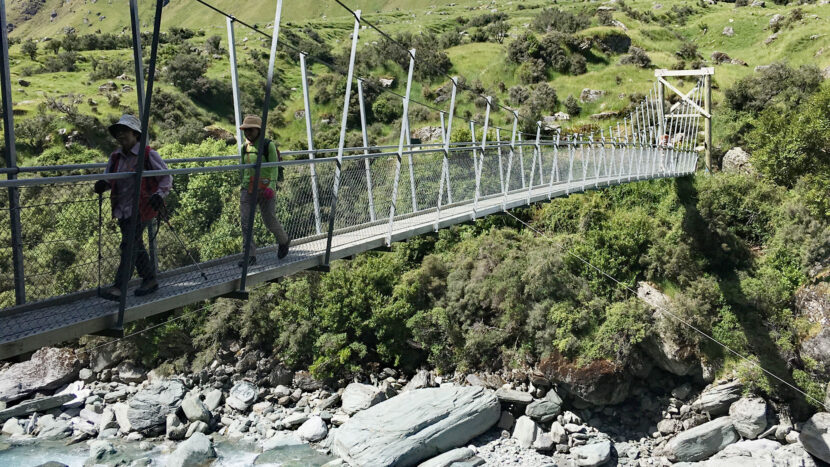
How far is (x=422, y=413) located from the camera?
488 inches

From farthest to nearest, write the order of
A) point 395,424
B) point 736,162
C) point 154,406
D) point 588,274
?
point 736,162 < point 588,274 < point 154,406 < point 395,424

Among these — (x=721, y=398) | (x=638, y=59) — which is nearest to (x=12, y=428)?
(x=721, y=398)

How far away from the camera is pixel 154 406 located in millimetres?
13461

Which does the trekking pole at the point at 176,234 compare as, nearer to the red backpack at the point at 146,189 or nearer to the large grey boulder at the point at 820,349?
the red backpack at the point at 146,189

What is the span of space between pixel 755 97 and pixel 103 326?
66.6ft

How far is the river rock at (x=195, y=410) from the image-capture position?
43.5 feet

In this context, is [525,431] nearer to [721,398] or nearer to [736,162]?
[721,398]

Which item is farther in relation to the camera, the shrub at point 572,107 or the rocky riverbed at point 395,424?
the shrub at point 572,107

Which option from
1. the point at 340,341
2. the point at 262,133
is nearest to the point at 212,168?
the point at 262,133

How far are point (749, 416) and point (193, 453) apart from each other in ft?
35.9

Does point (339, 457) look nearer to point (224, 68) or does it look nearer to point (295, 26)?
point (224, 68)

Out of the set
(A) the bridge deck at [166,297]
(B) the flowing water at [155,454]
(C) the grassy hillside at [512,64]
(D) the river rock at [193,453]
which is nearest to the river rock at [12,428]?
(B) the flowing water at [155,454]

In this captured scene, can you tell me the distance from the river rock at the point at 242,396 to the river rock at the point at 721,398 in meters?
10.1

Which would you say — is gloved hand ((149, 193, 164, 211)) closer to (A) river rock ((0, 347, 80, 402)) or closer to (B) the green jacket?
(B) the green jacket
